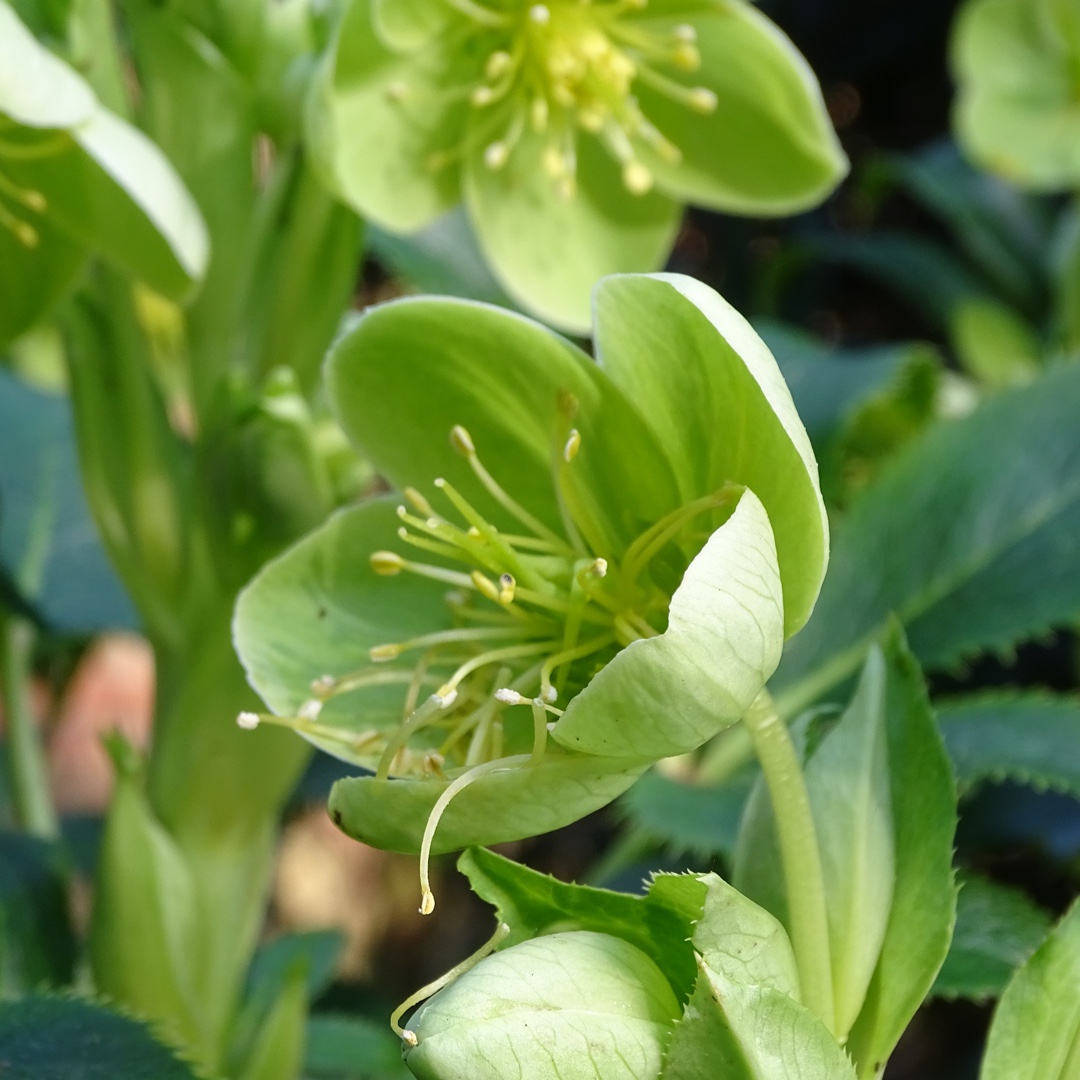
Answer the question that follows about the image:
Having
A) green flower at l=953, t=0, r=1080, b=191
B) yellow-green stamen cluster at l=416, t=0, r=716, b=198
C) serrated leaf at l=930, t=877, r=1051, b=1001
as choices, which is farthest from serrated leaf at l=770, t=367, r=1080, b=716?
green flower at l=953, t=0, r=1080, b=191

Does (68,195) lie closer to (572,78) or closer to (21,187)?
(21,187)

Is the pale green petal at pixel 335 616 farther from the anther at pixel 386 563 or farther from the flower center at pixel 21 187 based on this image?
the flower center at pixel 21 187

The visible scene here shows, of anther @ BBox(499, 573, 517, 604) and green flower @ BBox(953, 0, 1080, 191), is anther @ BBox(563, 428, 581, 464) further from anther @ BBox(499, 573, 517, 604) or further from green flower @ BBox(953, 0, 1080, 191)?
green flower @ BBox(953, 0, 1080, 191)

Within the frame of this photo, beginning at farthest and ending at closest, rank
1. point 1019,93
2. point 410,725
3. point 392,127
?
1. point 1019,93
2. point 392,127
3. point 410,725

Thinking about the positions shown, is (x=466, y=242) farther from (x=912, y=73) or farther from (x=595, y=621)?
(x=912, y=73)

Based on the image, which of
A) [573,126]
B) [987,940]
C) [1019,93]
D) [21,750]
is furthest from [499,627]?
[1019,93]

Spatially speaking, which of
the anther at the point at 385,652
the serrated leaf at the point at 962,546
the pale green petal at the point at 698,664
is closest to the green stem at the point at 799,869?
the pale green petal at the point at 698,664

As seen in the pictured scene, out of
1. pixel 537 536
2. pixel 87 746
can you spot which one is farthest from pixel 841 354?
pixel 87 746
